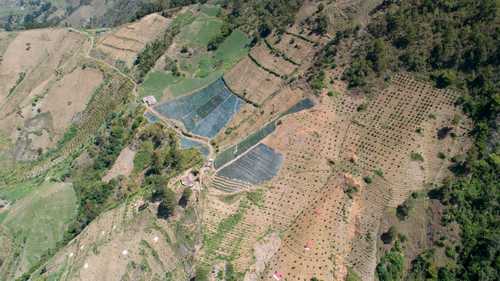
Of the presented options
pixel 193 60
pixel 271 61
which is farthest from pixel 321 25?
pixel 193 60

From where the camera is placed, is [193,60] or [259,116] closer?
[259,116]

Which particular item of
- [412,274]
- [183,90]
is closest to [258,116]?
[183,90]

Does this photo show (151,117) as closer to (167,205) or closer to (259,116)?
(259,116)

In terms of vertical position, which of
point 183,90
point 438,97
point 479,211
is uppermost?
point 438,97

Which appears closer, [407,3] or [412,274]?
[412,274]

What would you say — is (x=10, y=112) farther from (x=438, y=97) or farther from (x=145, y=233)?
(x=438, y=97)

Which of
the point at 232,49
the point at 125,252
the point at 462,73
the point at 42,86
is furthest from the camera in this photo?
the point at 42,86

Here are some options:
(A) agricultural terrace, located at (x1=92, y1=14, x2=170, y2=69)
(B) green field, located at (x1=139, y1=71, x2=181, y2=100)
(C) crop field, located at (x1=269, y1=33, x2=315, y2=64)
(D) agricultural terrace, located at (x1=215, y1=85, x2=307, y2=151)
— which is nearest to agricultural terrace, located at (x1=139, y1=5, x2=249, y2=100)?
(B) green field, located at (x1=139, y1=71, x2=181, y2=100)
